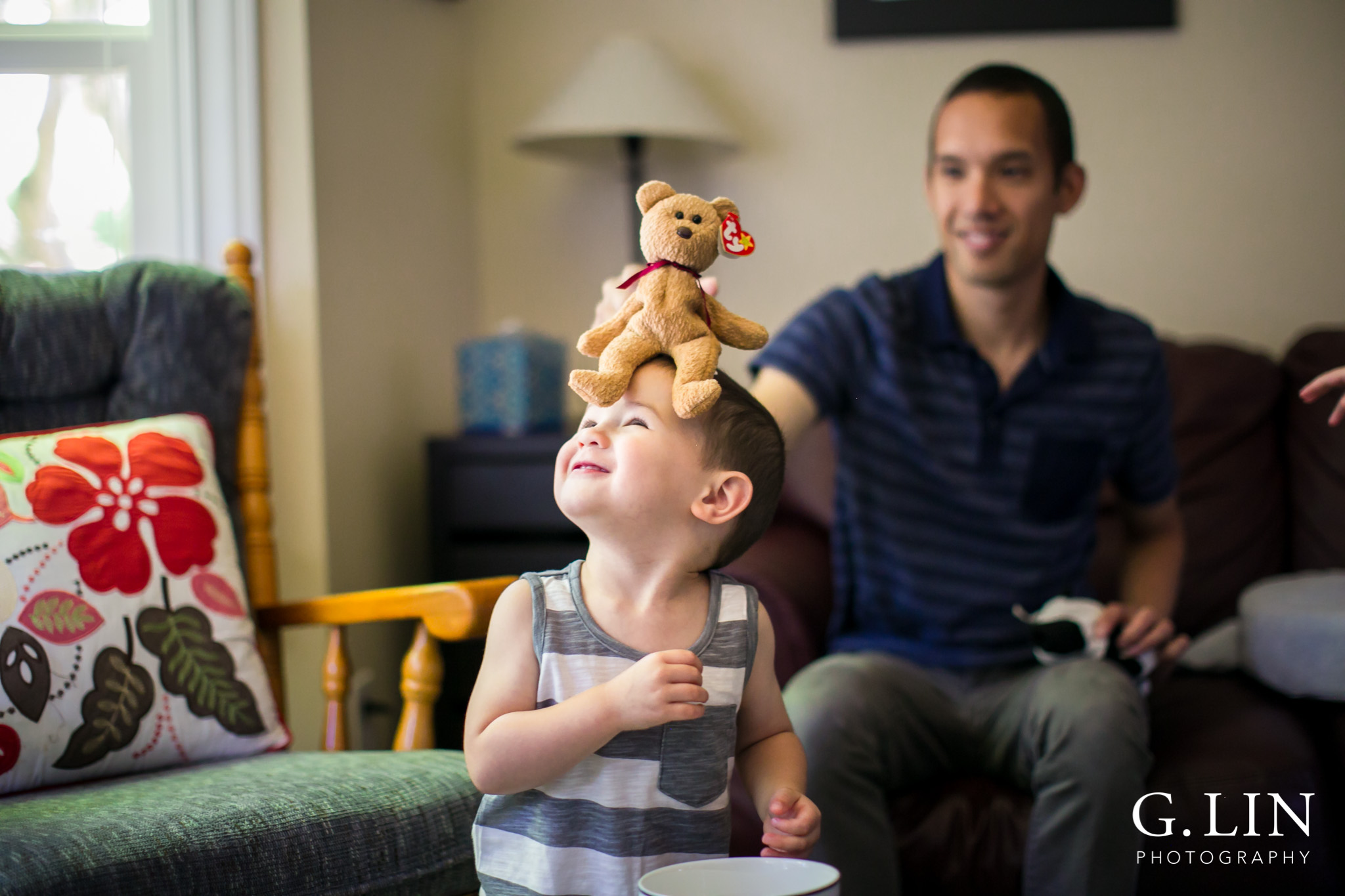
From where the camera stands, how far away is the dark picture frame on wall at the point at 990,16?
7.41ft

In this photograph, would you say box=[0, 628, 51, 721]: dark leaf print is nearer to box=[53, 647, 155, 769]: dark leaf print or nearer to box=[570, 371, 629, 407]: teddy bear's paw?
box=[53, 647, 155, 769]: dark leaf print

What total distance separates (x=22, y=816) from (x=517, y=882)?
1.51 feet

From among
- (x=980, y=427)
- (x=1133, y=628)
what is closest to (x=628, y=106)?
A: (x=980, y=427)

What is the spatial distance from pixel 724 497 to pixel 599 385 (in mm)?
128

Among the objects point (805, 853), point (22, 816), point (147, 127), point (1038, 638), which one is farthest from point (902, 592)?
point (147, 127)

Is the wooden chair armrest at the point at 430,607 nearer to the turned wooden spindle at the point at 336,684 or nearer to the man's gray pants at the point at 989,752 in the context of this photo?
the turned wooden spindle at the point at 336,684

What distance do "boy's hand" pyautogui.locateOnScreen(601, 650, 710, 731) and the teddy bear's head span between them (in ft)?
0.91

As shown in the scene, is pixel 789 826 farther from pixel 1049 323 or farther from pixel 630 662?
pixel 1049 323

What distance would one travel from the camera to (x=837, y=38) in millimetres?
2340

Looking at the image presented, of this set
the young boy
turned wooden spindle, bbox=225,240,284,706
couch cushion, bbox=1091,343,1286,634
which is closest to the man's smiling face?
couch cushion, bbox=1091,343,1286,634

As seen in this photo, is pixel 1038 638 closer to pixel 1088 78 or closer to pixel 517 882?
pixel 517 882

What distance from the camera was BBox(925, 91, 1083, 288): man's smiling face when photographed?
55.6 inches

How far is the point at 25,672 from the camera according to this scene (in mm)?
1037

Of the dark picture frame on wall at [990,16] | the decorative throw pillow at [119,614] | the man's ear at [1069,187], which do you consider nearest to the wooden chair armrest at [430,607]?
the decorative throw pillow at [119,614]
